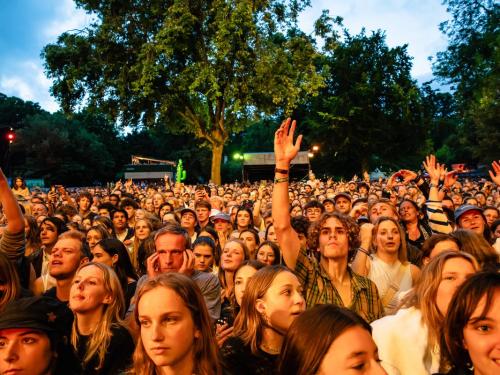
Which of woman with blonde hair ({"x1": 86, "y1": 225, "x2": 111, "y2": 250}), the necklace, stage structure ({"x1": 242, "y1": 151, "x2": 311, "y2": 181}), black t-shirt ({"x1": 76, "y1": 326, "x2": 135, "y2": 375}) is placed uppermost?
stage structure ({"x1": 242, "y1": 151, "x2": 311, "y2": 181})

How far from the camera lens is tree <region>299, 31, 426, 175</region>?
36.8 metres

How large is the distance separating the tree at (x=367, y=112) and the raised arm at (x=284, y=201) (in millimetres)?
33648

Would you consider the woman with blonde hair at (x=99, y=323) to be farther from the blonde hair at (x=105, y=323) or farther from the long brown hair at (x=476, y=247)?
the long brown hair at (x=476, y=247)

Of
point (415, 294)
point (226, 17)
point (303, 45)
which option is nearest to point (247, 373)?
point (415, 294)

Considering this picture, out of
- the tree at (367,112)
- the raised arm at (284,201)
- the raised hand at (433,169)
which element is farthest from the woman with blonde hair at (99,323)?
the tree at (367,112)

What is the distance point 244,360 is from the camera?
2.47 m

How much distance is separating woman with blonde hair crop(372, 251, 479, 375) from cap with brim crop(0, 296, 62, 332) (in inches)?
70.1

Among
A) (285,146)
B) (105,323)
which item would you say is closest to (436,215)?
(285,146)

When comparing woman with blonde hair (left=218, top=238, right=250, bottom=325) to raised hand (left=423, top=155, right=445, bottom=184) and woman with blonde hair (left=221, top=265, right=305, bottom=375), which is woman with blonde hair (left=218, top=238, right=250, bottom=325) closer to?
woman with blonde hair (left=221, top=265, right=305, bottom=375)

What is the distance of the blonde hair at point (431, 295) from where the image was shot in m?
2.47

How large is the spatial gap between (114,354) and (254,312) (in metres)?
0.93

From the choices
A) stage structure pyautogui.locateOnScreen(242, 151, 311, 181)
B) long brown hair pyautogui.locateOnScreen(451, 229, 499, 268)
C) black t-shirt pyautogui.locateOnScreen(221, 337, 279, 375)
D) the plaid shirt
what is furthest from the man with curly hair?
stage structure pyautogui.locateOnScreen(242, 151, 311, 181)

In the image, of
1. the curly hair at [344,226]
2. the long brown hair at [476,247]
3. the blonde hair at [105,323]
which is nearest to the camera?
the blonde hair at [105,323]

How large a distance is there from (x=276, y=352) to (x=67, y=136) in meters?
52.0
